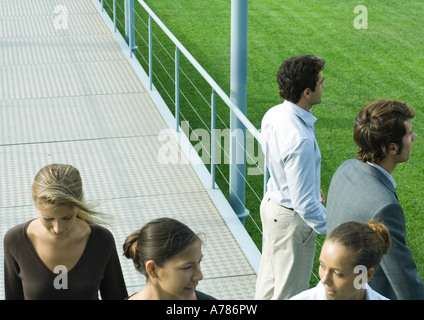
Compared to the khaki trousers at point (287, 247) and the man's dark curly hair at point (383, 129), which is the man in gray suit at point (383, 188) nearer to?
the man's dark curly hair at point (383, 129)

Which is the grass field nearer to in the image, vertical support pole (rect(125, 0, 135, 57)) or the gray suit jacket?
vertical support pole (rect(125, 0, 135, 57))

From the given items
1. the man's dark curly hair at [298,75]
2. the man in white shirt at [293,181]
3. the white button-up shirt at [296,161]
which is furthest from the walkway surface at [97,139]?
the man's dark curly hair at [298,75]

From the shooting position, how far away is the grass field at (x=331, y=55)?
625cm

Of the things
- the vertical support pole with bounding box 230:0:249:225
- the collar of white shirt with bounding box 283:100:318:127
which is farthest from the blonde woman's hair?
the vertical support pole with bounding box 230:0:249:225

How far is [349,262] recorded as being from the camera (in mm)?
2156

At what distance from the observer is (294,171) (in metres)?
3.03

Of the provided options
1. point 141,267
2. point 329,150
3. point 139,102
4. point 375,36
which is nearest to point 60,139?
point 139,102

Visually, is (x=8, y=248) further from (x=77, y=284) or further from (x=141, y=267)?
(x=141, y=267)

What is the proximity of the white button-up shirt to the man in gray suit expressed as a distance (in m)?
0.40

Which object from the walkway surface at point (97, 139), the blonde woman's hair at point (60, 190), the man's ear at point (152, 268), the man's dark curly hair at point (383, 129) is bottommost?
the walkway surface at point (97, 139)

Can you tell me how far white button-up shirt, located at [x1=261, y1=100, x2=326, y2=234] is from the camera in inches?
119

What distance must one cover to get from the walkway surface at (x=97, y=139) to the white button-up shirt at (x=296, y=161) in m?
0.70

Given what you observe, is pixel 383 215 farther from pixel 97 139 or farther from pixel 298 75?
pixel 97 139

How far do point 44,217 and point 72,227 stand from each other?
3.9 inches
